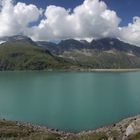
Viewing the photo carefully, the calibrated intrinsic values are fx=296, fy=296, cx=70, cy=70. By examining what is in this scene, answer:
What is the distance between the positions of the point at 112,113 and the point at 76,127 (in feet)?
79.2

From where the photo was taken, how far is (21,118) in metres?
90.8

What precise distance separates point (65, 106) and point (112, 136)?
6627 centimetres

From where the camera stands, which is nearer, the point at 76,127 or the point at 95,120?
the point at 76,127

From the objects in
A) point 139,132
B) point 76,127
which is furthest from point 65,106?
point 139,132

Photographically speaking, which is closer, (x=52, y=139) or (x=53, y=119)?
(x=52, y=139)

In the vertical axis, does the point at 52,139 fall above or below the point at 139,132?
below

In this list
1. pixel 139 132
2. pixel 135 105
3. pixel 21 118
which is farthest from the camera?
pixel 135 105

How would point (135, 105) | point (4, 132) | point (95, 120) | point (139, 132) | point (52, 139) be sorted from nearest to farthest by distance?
1. point (139, 132)
2. point (52, 139)
3. point (4, 132)
4. point (95, 120)
5. point (135, 105)

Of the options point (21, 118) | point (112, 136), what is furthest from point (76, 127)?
point (112, 136)

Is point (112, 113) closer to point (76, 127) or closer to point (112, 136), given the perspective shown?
point (76, 127)

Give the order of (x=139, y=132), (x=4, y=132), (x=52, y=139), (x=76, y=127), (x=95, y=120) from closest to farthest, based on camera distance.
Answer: (x=139, y=132) → (x=52, y=139) → (x=4, y=132) → (x=76, y=127) → (x=95, y=120)

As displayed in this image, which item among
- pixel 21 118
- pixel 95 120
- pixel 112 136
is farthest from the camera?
pixel 21 118

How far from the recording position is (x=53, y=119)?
86500 mm

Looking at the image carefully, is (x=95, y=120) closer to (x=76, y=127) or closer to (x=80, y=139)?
(x=76, y=127)
